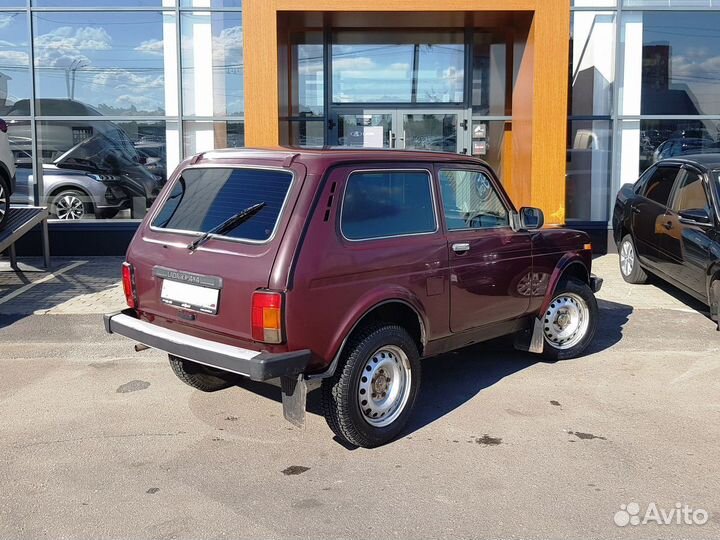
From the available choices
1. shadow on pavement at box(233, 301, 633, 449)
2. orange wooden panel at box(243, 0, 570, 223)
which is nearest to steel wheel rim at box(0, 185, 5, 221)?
orange wooden panel at box(243, 0, 570, 223)

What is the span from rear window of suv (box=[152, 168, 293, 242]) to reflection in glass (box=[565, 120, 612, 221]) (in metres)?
8.73

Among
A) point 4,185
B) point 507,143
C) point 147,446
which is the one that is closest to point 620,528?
point 147,446

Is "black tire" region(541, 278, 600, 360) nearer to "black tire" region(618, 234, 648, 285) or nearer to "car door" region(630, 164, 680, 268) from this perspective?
"car door" region(630, 164, 680, 268)

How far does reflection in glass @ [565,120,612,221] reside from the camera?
12.3 meters

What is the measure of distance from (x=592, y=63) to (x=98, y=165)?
834 centimetres

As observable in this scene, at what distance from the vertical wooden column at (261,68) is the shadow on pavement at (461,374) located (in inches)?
212

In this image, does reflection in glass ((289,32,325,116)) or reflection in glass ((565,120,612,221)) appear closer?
reflection in glass ((565,120,612,221))

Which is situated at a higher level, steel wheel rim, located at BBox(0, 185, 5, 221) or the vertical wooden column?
the vertical wooden column

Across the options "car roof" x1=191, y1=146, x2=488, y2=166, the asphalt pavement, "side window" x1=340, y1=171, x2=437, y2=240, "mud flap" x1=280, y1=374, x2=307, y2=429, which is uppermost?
"car roof" x1=191, y1=146, x2=488, y2=166

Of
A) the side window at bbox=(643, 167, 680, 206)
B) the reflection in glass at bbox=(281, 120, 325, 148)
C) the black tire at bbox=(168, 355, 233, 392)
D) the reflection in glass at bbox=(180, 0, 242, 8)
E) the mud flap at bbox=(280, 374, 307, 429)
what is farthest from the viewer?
the reflection in glass at bbox=(281, 120, 325, 148)

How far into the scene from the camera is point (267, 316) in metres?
4.07

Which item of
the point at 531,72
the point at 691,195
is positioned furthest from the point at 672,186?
the point at 531,72

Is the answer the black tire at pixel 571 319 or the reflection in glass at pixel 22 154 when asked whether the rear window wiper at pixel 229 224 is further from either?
the reflection in glass at pixel 22 154

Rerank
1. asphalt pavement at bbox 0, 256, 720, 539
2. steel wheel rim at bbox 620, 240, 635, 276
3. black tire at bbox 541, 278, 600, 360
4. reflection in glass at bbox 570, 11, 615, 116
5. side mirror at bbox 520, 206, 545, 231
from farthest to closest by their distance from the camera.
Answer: reflection in glass at bbox 570, 11, 615, 116
steel wheel rim at bbox 620, 240, 635, 276
black tire at bbox 541, 278, 600, 360
side mirror at bbox 520, 206, 545, 231
asphalt pavement at bbox 0, 256, 720, 539
